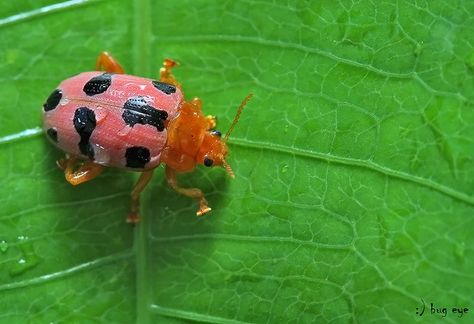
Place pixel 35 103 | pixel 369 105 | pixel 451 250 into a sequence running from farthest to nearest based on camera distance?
1. pixel 35 103
2. pixel 369 105
3. pixel 451 250

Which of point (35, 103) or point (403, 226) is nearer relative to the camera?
point (403, 226)

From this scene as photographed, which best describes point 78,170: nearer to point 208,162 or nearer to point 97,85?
point 97,85

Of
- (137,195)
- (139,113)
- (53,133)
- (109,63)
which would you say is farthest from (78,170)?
(109,63)

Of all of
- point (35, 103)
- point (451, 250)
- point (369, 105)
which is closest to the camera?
point (451, 250)

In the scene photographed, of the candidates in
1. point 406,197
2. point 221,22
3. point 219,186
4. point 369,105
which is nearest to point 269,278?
point 219,186

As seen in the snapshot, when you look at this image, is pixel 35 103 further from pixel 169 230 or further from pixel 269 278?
pixel 269 278

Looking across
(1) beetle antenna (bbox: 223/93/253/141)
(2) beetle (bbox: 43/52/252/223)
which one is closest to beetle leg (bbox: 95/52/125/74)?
(2) beetle (bbox: 43/52/252/223)

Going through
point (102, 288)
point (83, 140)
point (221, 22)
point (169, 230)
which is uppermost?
point (221, 22)
